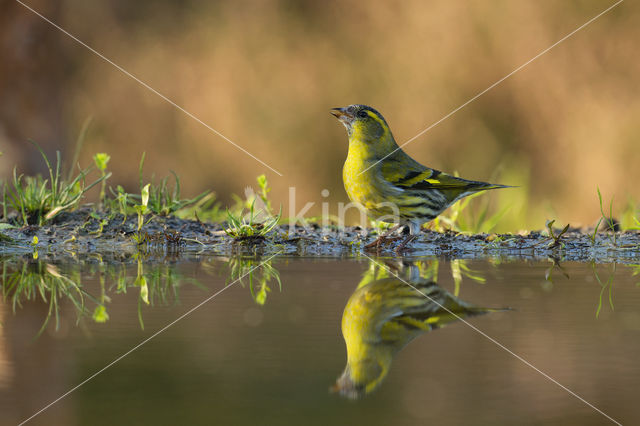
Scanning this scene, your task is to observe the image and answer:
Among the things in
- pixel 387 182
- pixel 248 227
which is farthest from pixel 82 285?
pixel 387 182

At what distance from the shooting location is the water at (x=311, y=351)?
83.5 inches

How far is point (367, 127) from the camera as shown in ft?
23.6

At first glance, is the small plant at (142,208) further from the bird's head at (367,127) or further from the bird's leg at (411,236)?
the bird's leg at (411,236)

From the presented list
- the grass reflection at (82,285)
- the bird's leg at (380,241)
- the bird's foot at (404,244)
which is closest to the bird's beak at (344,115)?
the bird's leg at (380,241)

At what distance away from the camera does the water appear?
6.96ft

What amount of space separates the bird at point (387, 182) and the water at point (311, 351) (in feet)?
6.04

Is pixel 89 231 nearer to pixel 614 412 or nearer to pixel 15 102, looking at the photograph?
pixel 15 102

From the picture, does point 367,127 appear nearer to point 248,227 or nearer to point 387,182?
point 387,182

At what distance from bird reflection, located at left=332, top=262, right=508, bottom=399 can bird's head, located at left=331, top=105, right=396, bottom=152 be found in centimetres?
261

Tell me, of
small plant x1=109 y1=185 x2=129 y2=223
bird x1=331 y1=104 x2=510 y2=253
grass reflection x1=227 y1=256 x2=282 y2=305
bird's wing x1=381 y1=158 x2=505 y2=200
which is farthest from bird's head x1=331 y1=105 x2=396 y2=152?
small plant x1=109 y1=185 x2=129 y2=223

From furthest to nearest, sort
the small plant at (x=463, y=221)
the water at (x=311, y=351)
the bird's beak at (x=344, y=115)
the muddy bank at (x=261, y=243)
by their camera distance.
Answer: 1. the small plant at (x=463, y=221)
2. the bird's beak at (x=344, y=115)
3. the muddy bank at (x=261, y=243)
4. the water at (x=311, y=351)

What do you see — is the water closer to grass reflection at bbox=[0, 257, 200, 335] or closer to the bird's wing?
grass reflection at bbox=[0, 257, 200, 335]

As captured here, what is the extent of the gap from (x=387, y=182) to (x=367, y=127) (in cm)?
76

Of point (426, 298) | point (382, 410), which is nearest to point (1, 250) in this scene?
point (426, 298)
